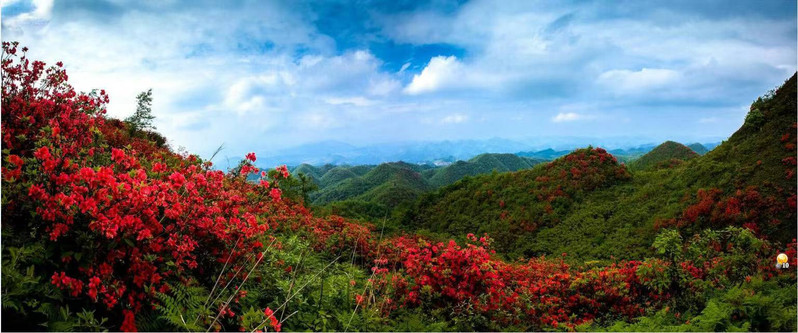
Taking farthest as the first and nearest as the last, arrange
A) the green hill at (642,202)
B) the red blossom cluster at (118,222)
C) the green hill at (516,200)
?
the green hill at (516,200)
the green hill at (642,202)
the red blossom cluster at (118,222)

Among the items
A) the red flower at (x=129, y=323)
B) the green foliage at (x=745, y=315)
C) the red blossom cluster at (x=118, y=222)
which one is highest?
the red blossom cluster at (x=118, y=222)

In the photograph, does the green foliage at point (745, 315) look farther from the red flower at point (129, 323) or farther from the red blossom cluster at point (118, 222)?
the red flower at point (129, 323)

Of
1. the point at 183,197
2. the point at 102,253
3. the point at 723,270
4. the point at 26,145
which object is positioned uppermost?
the point at 26,145

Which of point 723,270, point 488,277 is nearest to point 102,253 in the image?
point 488,277

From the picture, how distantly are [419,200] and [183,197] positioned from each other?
1045 inches

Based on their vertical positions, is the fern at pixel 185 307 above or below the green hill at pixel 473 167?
below

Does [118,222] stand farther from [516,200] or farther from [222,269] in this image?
[516,200]

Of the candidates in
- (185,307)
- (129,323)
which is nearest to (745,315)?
(185,307)

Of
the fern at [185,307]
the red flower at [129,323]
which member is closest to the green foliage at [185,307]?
the fern at [185,307]

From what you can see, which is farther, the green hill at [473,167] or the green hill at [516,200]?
the green hill at [473,167]

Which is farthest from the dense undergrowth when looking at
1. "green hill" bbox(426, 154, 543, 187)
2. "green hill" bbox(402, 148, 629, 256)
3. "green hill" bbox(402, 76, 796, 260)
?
"green hill" bbox(426, 154, 543, 187)

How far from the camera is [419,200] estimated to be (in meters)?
29.7

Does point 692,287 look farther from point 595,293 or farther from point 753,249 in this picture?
point 753,249

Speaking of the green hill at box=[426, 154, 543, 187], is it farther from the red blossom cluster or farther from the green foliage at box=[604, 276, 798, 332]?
the red blossom cluster
